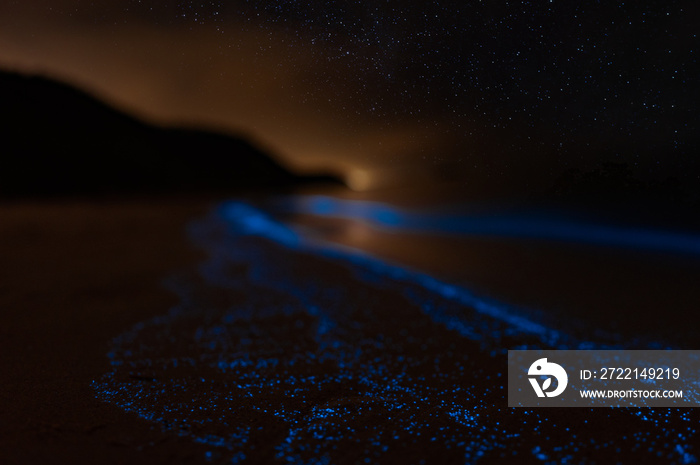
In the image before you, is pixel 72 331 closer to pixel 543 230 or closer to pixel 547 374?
pixel 547 374

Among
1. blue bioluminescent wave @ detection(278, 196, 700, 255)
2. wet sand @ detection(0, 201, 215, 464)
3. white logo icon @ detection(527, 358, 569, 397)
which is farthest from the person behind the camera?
blue bioluminescent wave @ detection(278, 196, 700, 255)

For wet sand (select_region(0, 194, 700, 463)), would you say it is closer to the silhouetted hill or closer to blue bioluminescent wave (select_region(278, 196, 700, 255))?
blue bioluminescent wave (select_region(278, 196, 700, 255))

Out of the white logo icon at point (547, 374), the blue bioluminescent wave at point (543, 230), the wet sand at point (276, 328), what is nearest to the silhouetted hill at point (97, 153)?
the blue bioluminescent wave at point (543, 230)

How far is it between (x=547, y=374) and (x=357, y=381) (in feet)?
1.48

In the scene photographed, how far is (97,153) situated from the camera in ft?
29.9

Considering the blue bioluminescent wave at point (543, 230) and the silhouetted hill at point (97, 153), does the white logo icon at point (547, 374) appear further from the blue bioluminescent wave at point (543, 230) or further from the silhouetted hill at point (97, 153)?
the silhouetted hill at point (97, 153)

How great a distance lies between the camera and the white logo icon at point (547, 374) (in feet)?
3.19

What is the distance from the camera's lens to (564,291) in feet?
5.57

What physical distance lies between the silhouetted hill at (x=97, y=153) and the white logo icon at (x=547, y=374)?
3876 mm

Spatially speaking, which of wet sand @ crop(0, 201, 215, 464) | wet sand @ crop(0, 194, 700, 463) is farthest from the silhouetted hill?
wet sand @ crop(0, 194, 700, 463)

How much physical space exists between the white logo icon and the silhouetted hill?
153 inches

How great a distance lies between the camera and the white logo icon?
971 mm

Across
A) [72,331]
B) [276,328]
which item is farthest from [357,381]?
[72,331]

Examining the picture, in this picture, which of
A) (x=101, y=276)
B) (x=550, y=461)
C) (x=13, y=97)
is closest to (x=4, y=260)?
(x=101, y=276)
